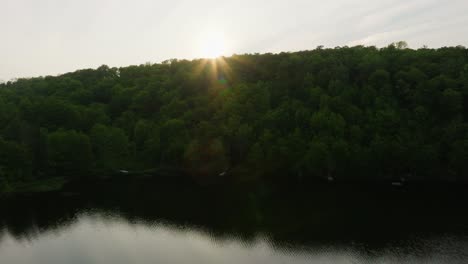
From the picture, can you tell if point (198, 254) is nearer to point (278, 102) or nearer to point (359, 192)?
point (359, 192)

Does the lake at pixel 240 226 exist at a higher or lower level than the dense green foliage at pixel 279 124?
lower

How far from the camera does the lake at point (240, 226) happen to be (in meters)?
41.3

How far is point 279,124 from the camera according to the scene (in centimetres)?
8106

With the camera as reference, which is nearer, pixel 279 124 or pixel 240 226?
pixel 240 226

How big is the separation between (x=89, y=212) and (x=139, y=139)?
110ft

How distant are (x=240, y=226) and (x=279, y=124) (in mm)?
36293

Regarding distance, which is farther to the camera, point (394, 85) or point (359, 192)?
point (394, 85)

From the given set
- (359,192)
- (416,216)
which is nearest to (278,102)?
(359,192)

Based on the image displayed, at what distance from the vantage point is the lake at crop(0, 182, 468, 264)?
41344 millimetres

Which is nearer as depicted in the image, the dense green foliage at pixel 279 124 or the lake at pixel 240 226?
the lake at pixel 240 226

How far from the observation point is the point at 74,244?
45.9 meters

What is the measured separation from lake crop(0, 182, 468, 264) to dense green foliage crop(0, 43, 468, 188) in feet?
26.5

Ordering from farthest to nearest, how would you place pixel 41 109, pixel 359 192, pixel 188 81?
pixel 188 81
pixel 41 109
pixel 359 192

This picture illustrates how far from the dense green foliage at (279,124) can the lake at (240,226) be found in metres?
8.08
